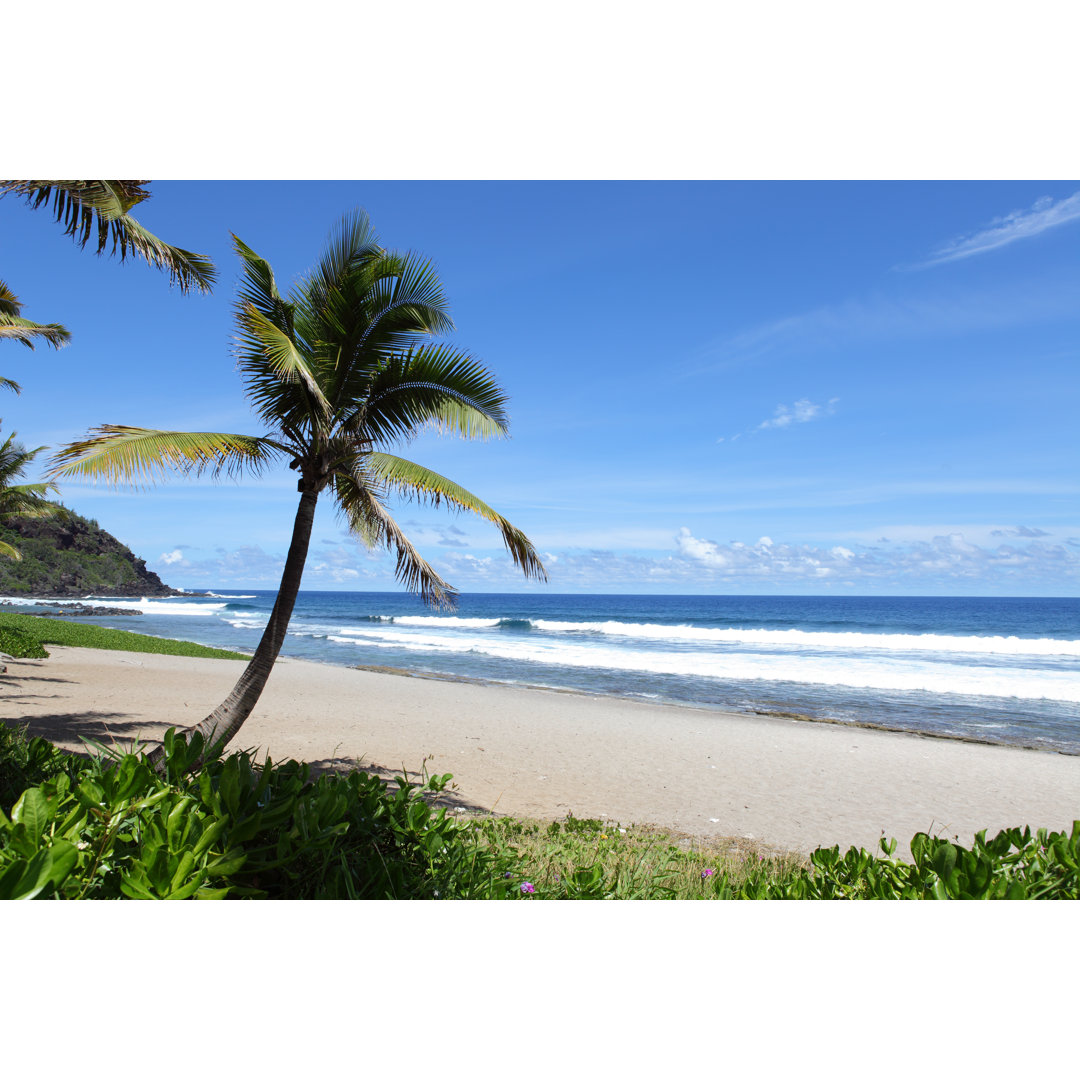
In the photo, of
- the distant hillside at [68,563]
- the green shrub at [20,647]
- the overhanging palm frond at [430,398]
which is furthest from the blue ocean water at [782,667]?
the distant hillside at [68,563]

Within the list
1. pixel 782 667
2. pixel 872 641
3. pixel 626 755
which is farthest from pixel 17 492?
pixel 872 641

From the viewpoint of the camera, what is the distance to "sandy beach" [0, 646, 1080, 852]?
7.65 m

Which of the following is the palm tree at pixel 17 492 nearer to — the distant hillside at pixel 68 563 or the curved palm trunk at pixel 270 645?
the curved palm trunk at pixel 270 645

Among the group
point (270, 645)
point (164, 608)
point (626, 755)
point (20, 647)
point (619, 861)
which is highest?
point (270, 645)

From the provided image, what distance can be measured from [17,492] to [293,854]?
2251cm

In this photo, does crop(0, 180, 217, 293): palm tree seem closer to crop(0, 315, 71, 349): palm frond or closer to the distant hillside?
A: crop(0, 315, 71, 349): palm frond

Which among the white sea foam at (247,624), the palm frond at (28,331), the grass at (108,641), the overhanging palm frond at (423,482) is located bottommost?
the white sea foam at (247,624)

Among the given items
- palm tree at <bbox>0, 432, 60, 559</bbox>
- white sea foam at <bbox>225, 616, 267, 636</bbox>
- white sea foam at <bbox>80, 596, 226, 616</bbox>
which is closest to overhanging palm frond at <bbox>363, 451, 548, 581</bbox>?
palm tree at <bbox>0, 432, 60, 559</bbox>

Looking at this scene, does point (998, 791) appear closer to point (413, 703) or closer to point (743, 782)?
point (743, 782)

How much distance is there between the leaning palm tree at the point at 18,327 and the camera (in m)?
8.41

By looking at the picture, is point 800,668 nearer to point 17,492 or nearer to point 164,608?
point 17,492

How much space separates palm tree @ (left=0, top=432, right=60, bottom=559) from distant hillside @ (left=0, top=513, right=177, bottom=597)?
246 ft

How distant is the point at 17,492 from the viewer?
62.8 ft

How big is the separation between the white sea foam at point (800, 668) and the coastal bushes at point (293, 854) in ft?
65.3
